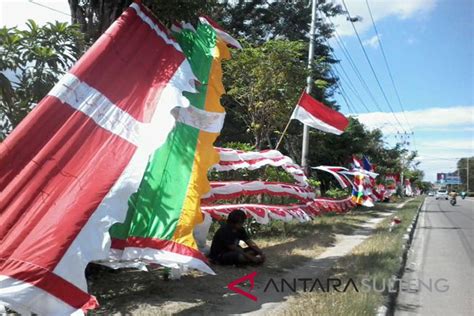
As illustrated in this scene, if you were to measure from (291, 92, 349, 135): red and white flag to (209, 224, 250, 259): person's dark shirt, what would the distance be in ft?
18.8

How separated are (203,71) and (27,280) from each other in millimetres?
4009

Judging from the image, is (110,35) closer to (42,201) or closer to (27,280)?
(42,201)

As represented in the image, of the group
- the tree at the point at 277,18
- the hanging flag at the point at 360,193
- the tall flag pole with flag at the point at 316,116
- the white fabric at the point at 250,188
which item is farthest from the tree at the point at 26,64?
the tree at the point at 277,18

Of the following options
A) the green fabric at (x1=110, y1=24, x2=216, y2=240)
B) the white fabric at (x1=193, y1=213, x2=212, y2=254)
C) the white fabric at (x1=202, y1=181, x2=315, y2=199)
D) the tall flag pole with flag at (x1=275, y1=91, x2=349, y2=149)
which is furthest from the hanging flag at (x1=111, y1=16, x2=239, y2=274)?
the tall flag pole with flag at (x1=275, y1=91, x2=349, y2=149)

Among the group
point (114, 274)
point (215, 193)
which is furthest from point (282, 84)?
point (114, 274)

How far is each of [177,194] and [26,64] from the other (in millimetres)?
2342

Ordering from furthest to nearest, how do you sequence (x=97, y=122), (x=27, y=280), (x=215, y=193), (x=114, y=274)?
(x=215, y=193), (x=114, y=274), (x=97, y=122), (x=27, y=280)

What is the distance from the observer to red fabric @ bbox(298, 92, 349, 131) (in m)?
13.5

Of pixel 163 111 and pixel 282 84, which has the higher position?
pixel 282 84

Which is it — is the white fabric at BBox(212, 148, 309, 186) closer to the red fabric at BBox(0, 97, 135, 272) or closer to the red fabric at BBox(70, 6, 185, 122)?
the red fabric at BBox(70, 6, 185, 122)

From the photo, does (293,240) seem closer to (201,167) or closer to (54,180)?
(201,167)

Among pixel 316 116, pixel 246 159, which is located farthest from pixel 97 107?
pixel 316 116

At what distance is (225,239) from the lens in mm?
8312

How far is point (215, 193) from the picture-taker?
10.7 meters
